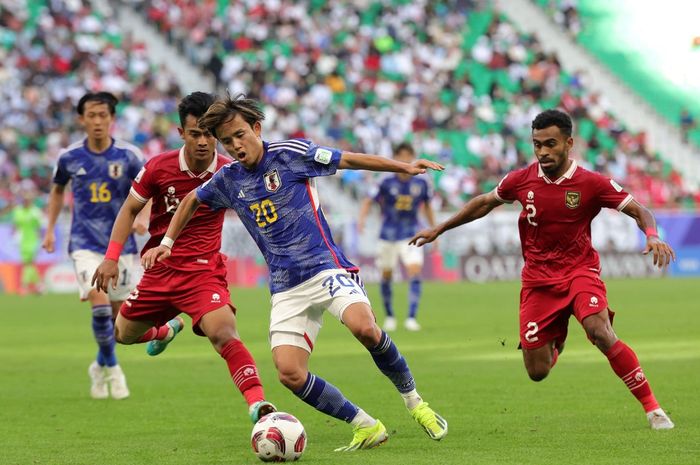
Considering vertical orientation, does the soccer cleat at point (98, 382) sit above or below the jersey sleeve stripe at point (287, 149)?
below

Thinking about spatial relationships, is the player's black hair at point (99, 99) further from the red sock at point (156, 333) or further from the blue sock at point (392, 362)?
the blue sock at point (392, 362)

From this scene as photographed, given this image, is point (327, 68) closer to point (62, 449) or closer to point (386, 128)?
point (386, 128)

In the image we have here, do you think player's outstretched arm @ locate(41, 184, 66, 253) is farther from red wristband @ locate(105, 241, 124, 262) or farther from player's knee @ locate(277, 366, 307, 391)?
player's knee @ locate(277, 366, 307, 391)

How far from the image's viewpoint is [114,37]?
38.5 m

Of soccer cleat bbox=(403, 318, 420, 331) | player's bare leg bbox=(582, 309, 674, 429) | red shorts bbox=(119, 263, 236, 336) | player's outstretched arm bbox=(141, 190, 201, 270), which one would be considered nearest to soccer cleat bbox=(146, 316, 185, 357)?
red shorts bbox=(119, 263, 236, 336)

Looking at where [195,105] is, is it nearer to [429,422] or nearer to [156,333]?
[156,333]

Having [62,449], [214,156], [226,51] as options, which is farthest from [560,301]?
[226,51]

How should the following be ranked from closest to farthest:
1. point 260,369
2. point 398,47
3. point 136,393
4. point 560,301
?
point 560,301, point 136,393, point 260,369, point 398,47

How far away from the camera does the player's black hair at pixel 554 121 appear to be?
29.9ft

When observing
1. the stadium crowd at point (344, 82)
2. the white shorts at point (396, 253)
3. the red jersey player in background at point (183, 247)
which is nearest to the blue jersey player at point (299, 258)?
the red jersey player in background at point (183, 247)

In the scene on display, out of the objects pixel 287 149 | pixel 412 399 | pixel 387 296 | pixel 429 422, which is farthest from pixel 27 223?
pixel 429 422

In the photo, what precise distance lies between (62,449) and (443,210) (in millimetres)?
24852

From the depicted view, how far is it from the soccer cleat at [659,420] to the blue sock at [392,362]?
68.6 inches

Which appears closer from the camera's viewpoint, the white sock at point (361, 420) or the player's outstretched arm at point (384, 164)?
the player's outstretched arm at point (384, 164)
